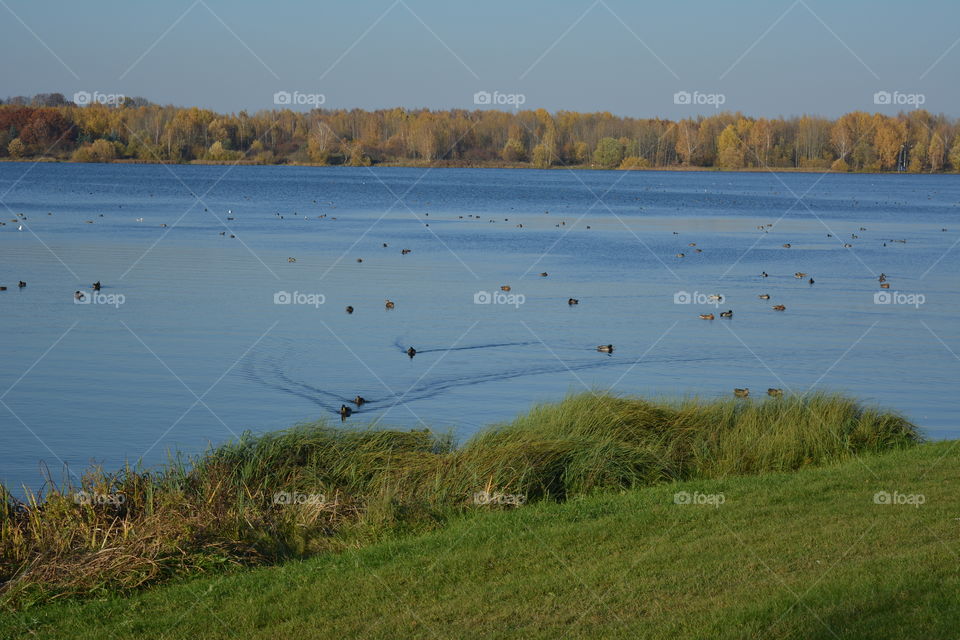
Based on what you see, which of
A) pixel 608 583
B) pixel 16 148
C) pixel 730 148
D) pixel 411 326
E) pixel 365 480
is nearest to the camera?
pixel 608 583

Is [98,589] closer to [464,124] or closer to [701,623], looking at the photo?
[701,623]

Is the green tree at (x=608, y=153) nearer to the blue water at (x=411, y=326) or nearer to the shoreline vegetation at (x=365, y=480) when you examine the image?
the blue water at (x=411, y=326)

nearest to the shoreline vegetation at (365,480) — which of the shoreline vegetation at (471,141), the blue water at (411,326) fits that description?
the blue water at (411,326)

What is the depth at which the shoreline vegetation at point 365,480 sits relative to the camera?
352 inches

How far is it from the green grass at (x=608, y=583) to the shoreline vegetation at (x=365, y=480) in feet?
1.59

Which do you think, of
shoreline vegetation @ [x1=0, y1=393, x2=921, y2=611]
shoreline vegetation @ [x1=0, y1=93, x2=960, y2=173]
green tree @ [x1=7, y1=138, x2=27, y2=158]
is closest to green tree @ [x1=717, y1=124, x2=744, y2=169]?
shoreline vegetation @ [x1=0, y1=93, x2=960, y2=173]

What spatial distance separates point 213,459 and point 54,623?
4.22 meters

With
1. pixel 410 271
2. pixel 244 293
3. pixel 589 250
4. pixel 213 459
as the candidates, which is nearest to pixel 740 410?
pixel 213 459

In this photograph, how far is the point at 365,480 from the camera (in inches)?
460

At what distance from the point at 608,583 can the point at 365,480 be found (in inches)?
178

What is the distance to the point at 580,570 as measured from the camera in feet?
26.4

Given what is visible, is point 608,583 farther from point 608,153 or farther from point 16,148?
point 608,153

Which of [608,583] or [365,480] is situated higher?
[608,583]

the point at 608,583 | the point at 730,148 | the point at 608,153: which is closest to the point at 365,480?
the point at 608,583
